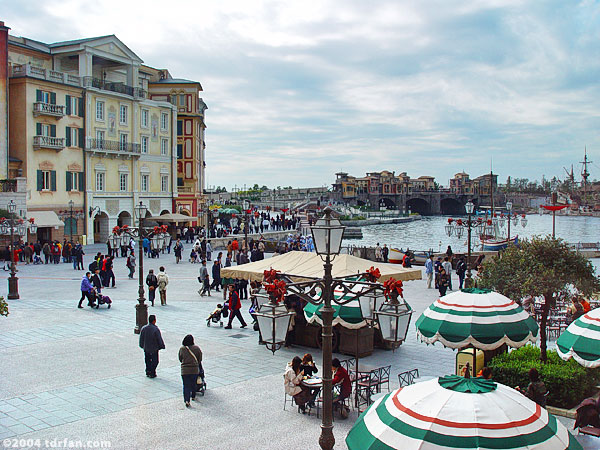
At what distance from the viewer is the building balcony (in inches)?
1545

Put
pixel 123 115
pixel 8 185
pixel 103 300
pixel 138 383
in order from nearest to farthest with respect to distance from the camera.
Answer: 1. pixel 138 383
2. pixel 103 300
3. pixel 8 185
4. pixel 123 115

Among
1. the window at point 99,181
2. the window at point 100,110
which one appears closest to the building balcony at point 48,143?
the window at point 99,181

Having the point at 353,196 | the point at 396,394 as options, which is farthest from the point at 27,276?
the point at 353,196

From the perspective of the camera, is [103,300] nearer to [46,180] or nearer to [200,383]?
[200,383]

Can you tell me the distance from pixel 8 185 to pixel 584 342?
1348 inches

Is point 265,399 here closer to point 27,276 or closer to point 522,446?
point 522,446

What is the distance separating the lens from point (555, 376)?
10.1 metres

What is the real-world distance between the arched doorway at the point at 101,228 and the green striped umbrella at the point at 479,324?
3999 cm

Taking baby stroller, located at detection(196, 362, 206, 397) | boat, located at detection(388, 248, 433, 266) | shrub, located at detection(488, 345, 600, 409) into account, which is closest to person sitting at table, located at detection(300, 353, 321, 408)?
baby stroller, located at detection(196, 362, 206, 397)

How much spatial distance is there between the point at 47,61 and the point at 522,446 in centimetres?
4754

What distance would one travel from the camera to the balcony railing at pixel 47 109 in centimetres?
3916

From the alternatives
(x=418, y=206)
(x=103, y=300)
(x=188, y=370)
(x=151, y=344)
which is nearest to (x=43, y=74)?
(x=103, y=300)

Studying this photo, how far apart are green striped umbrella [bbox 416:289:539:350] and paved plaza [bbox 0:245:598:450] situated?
2025mm

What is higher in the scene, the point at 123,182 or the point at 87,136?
the point at 87,136
